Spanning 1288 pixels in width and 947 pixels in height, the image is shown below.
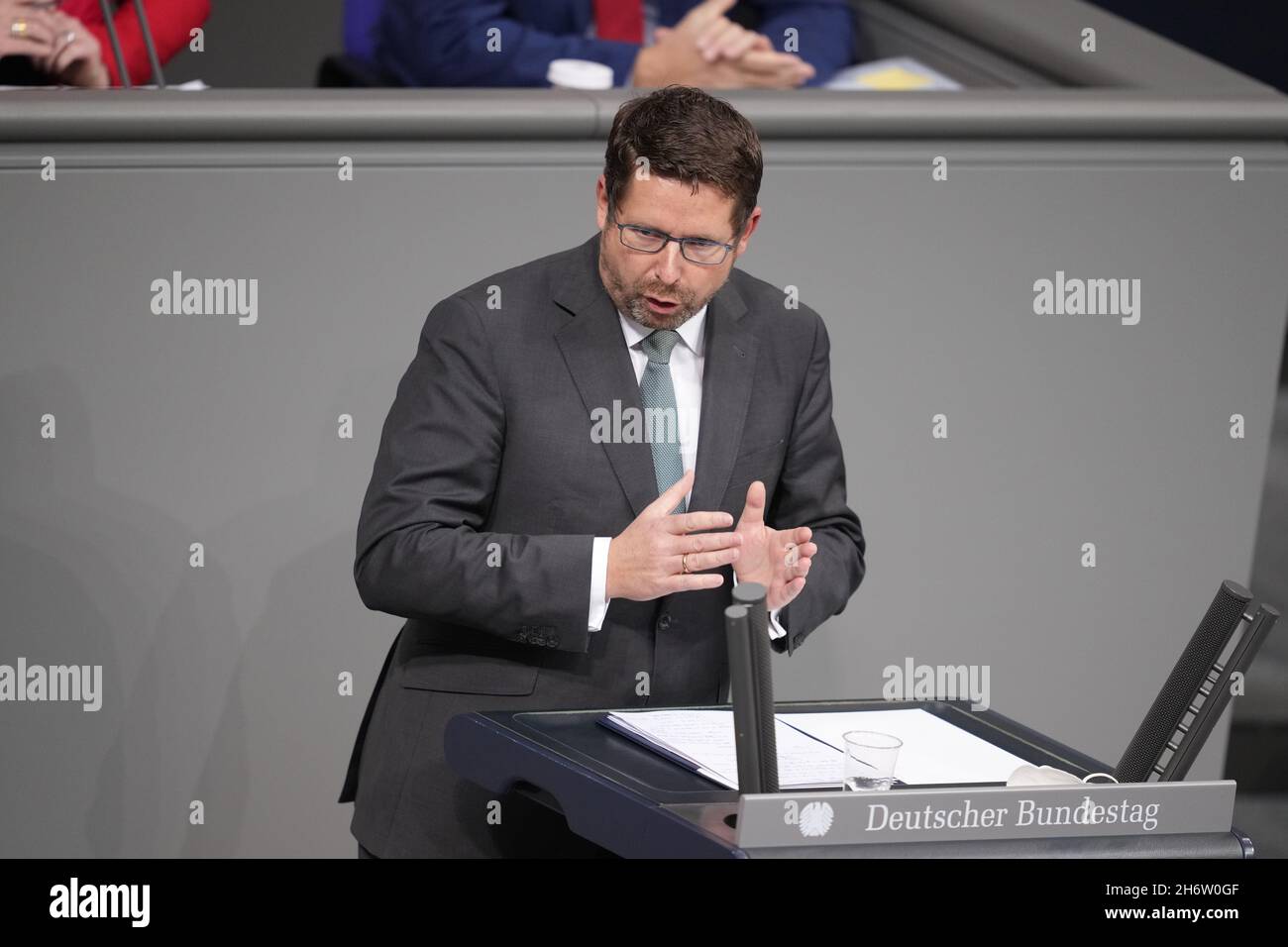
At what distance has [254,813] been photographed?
306cm

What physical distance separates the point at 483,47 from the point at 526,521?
1.53 meters

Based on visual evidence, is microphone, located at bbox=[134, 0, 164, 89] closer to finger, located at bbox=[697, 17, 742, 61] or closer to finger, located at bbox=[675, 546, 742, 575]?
finger, located at bbox=[697, 17, 742, 61]

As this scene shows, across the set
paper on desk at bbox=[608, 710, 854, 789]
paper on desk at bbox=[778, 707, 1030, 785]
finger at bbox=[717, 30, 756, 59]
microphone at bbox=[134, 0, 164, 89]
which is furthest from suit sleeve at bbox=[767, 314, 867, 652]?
microphone at bbox=[134, 0, 164, 89]

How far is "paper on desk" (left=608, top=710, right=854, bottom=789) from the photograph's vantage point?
1832mm

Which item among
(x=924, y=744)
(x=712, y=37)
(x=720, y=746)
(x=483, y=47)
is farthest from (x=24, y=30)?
(x=924, y=744)

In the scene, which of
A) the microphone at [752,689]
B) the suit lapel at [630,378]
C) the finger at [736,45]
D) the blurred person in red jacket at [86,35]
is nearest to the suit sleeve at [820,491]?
the suit lapel at [630,378]

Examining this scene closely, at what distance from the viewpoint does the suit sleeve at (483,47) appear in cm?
346

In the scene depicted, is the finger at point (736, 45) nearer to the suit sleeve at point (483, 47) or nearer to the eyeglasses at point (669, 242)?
the suit sleeve at point (483, 47)

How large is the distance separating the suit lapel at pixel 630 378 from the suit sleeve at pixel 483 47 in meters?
1.22

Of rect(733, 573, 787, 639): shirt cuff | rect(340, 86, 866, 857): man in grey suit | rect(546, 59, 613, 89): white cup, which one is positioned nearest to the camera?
rect(340, 86, 866, 857): man in grey suit

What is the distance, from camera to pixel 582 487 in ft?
7.45

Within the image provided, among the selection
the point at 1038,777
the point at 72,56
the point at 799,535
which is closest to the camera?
the point at 1038,777

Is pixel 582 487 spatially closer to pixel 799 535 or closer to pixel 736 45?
pixel 799 535

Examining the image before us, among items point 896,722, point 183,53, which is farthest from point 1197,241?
point 183,53
